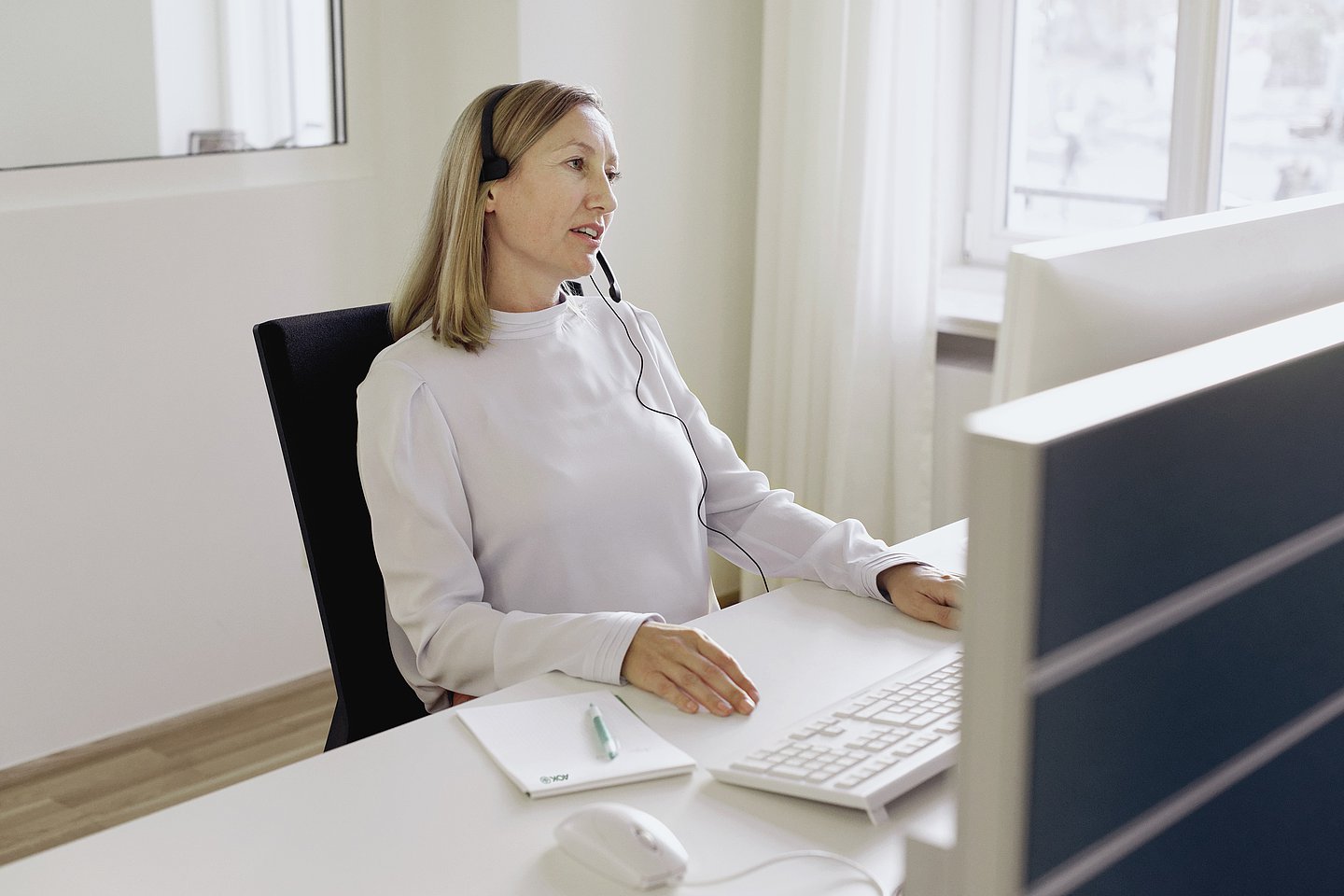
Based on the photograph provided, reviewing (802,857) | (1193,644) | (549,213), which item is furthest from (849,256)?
(1193,644)

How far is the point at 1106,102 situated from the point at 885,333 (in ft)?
2.55

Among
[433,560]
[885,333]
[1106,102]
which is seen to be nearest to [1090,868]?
[433,560]

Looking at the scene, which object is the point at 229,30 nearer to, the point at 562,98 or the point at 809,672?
the point at 562,98

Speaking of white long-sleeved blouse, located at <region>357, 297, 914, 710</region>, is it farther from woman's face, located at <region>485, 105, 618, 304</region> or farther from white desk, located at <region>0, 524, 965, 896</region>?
white desk, located at <region>0, 524, 965, 896</region>

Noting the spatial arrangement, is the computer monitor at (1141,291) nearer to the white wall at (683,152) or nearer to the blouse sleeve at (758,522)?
the blouse sleeve at (758,522)

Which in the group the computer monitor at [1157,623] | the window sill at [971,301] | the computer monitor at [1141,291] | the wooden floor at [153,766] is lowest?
the wooden floor at [153,766]

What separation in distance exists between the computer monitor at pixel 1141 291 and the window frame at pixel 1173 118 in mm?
1915

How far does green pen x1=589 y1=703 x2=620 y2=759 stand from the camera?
115 centimetres

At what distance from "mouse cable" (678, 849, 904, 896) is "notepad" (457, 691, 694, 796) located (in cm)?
16

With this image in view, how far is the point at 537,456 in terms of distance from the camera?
163 cm

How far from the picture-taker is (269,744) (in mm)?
2691

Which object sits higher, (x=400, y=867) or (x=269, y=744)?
(x=400, y=867)

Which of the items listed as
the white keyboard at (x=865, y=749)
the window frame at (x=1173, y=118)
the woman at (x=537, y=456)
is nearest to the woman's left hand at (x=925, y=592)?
the woman at (x=537, y=456)

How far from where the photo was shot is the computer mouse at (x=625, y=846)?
96cm
